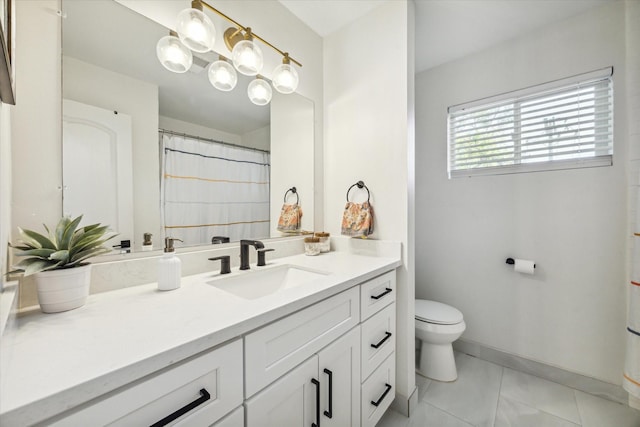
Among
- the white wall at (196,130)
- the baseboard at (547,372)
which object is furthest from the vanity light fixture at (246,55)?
the baseboard at (547,372)

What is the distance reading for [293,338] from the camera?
79 centimetres

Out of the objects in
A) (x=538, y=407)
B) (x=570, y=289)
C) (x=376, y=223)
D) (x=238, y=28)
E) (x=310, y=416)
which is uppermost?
(x=238, y=28)

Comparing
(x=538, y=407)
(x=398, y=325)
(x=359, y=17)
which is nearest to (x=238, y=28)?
(x=359, y=17)

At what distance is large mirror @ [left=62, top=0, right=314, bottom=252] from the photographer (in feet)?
2.94

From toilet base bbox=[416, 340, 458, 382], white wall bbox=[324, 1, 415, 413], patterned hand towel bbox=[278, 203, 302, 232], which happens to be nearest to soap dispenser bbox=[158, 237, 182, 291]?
patterned hand towel bbox=[278, 203, 302, 232]

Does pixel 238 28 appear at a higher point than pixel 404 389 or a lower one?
higher

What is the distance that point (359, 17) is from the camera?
1.65 m

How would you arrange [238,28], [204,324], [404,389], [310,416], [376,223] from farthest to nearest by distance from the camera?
[376,223] < [404,389] < [238,28] < [310,416] < [204,324]

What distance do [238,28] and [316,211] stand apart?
115 cm

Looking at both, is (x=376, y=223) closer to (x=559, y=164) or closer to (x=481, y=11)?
(x=559, y=164)

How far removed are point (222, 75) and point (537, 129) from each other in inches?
82.1

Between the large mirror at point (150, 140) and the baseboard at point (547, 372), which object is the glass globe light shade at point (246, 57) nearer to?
the large mirror at point (150, 140)

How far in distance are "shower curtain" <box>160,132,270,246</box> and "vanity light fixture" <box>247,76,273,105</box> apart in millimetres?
299

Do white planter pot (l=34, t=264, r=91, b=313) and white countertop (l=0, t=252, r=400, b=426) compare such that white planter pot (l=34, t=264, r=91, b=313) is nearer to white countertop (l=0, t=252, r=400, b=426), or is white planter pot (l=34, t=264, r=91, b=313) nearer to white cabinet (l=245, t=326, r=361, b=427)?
white countertop (l=0, t=252, r=400, b=426)
